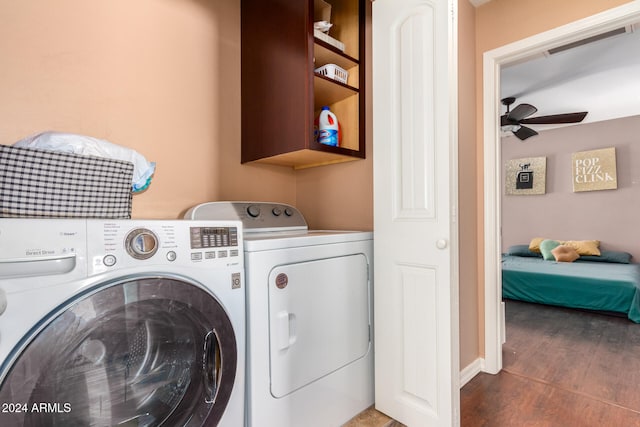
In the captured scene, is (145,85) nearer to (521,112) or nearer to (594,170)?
(521,112)

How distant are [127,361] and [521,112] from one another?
403cm

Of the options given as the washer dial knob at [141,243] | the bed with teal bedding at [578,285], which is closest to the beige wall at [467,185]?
the washer dial knob at [141,243]

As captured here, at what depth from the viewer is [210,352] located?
1.02m

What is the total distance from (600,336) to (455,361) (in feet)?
7.98

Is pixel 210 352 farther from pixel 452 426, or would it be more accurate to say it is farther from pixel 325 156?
pixel 325 156

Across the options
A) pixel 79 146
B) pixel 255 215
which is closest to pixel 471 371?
pixel 255 215

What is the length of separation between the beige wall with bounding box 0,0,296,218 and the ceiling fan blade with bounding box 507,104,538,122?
113 inches

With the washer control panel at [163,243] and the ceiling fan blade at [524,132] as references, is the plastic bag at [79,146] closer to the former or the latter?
the washer control panel at [163,243]

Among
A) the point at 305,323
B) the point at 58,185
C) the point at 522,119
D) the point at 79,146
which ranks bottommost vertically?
the point at 305,323

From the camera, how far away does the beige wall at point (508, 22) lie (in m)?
1.76

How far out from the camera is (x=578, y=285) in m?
3.48

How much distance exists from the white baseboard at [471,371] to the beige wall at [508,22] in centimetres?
7

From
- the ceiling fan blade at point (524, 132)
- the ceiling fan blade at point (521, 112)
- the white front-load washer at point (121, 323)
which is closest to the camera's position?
the white front-load washer at point (121, 323)

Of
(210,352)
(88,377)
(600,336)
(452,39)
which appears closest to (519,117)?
(600,336)
